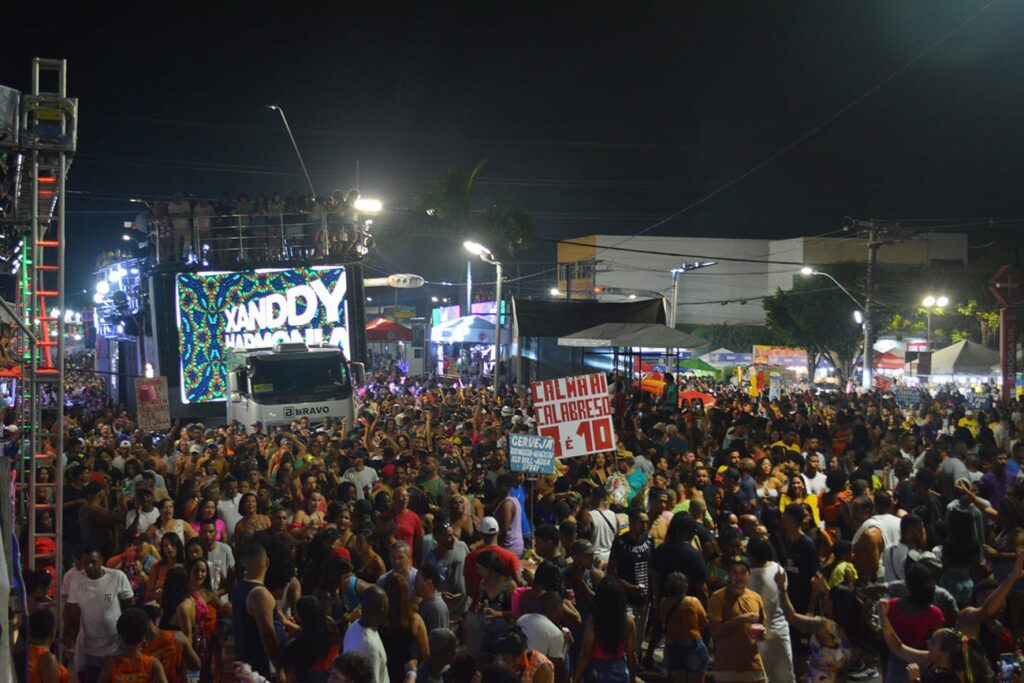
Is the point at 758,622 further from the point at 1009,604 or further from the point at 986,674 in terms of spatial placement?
the point at 1009,604

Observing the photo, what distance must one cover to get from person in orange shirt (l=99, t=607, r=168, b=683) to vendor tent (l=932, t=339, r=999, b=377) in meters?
30.3

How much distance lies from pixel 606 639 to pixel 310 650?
175 centimetres

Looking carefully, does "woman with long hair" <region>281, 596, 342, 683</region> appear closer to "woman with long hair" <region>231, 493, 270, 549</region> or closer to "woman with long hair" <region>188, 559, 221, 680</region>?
"woman with long hair" <region>188, 559, 221, 680</region>

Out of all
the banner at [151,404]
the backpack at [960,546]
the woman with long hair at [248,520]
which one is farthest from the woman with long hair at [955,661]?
the banner at [151,404]

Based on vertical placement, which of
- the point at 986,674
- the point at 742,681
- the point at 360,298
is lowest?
the point at 742,681

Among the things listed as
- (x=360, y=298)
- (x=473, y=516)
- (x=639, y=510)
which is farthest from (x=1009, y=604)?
(x=360, y=298)

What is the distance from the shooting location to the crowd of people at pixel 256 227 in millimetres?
23547

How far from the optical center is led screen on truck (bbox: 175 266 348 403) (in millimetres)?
23391

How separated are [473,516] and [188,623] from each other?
143 inches

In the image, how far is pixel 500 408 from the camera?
69.2 ft

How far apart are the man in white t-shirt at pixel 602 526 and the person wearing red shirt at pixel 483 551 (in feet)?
5.18

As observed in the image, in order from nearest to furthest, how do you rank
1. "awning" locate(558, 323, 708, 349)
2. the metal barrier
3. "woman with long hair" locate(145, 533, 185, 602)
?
"woman with long hair" locate(145, 533, 185, 602) → "awning" locate(558, 323, 708, 349) → the metal barrier

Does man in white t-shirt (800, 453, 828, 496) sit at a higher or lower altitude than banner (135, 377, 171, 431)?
lower

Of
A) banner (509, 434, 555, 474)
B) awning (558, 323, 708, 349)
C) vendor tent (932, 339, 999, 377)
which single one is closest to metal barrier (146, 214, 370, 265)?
awning (558, 323, 708, 349)
